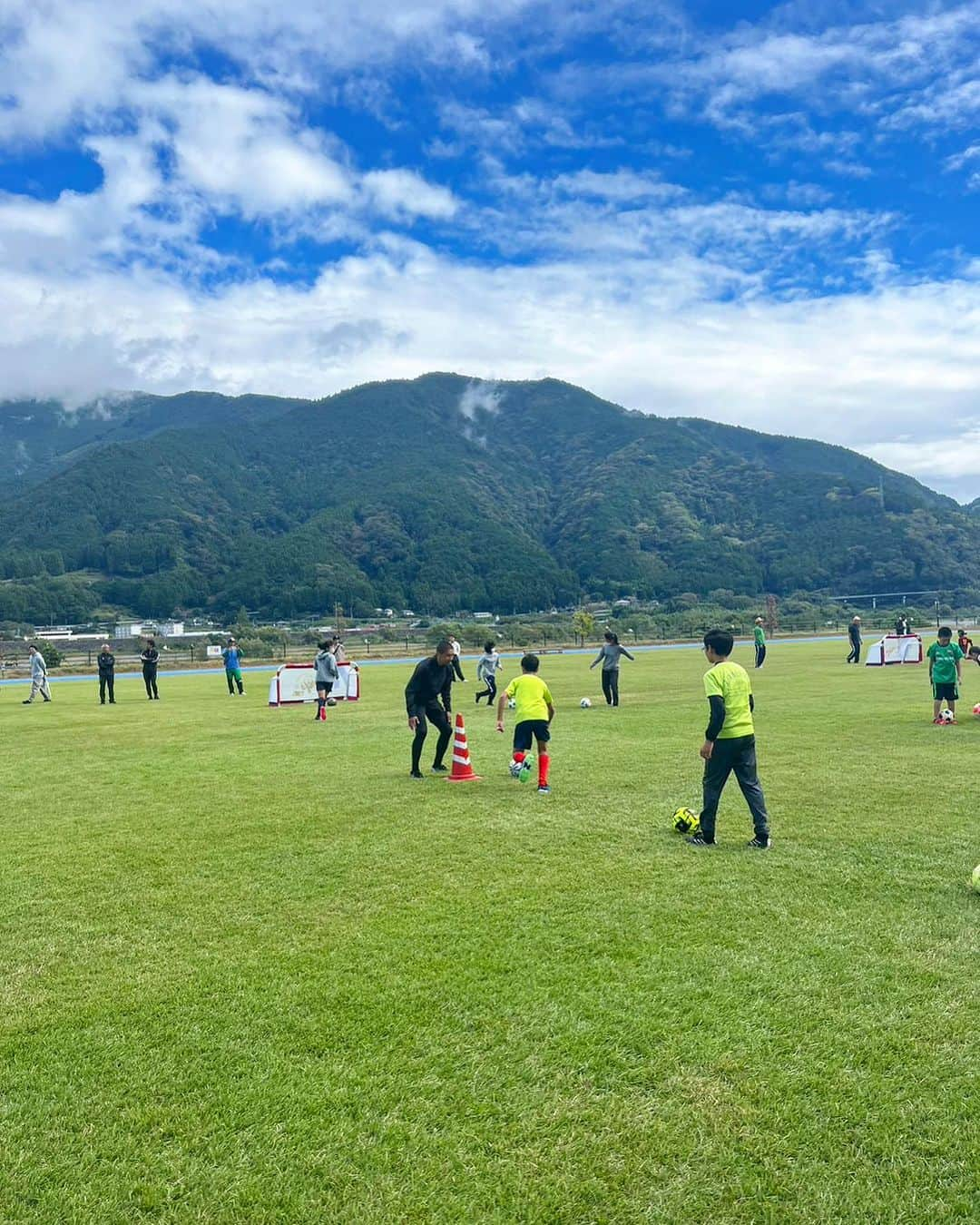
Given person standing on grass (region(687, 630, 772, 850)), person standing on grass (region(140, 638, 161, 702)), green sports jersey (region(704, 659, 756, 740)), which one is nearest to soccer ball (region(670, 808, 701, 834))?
person standing on grass (region(687, 630, 772, 850))

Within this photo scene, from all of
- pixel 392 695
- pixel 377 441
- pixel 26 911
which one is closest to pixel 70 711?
pixel 392 695

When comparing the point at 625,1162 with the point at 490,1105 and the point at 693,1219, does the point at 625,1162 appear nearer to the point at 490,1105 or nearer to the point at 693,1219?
the point at 693,1219

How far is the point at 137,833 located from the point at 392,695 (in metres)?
17.5

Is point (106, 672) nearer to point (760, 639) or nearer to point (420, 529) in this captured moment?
point (760, 639)

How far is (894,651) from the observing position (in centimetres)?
3350

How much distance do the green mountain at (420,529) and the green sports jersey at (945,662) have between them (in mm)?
110692

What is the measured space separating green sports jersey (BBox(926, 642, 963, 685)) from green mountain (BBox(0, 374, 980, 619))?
111m

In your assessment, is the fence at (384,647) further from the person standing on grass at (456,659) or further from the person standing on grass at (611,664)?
the person standing on grass at (611,664)

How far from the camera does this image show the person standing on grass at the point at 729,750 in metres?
7.86

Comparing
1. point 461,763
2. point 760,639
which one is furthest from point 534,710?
point 760,639

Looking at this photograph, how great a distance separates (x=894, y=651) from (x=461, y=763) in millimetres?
27801

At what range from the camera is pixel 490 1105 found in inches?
145

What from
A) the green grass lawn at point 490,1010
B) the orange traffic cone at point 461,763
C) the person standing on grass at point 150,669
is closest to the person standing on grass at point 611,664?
the orange traffic cone at point 461,763

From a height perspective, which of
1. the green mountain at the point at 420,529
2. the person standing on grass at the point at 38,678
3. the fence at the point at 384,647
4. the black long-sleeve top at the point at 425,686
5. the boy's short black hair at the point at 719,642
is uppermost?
the green mountain at the point at 420,529
